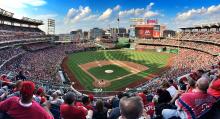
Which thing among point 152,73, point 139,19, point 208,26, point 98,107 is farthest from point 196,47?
point 139,19

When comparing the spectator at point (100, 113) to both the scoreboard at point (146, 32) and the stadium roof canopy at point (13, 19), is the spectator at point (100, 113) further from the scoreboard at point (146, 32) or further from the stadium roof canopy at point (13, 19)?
the scoreboard at point (146, 32)

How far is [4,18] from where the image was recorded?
67.4 metres

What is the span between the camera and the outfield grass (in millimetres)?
51062

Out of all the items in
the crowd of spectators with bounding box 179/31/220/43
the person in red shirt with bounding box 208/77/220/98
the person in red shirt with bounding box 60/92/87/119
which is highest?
the crowd of spectators with bounding box 179/31/220/43

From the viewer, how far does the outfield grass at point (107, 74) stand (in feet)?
168

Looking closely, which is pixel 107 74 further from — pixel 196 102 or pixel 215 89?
pixel 196 102

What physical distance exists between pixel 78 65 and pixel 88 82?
1913 centimetres

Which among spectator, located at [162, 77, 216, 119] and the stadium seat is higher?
spectator, located at [162, 77, 216, 119]

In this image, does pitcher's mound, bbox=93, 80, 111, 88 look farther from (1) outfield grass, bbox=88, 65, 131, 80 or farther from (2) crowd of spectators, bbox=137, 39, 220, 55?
(2) crowd of spectators, bbox=137, 39, 220, 55

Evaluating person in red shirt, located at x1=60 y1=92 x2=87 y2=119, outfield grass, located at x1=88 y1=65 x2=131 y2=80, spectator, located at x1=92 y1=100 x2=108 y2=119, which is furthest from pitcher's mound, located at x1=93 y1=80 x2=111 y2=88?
person in red shirt, located at x1=60 y1=92 x2=87 y2=119

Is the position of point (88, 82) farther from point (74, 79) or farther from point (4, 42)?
point (4, 42)

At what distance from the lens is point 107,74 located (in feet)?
175

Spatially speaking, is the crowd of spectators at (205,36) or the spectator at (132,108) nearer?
the spectator at (132,108)

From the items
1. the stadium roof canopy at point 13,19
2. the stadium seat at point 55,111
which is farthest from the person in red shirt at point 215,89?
the stadium roof canopy at point 13,19
